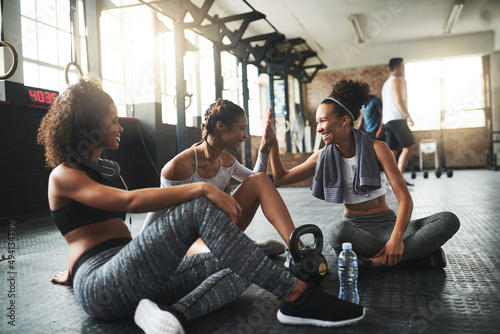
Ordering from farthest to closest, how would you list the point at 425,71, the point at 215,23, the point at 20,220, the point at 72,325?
the point at 425,71, the point at 215,23, the point at 20,220, the point at 72,325

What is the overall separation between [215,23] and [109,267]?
5320 millimetres

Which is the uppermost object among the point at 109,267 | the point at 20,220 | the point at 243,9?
the point at 243,9

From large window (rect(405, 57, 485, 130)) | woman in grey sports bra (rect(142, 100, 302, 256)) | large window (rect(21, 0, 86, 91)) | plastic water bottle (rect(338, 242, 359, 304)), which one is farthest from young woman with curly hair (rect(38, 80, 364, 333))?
large window (rect(405, 57, 485, 130))

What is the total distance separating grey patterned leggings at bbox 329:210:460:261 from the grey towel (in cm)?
16

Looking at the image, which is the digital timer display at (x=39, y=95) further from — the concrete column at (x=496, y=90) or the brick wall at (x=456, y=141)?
the concrete column at (x=496, y=90)

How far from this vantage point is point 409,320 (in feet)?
4.33

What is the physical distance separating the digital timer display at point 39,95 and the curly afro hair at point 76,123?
349 centimetres

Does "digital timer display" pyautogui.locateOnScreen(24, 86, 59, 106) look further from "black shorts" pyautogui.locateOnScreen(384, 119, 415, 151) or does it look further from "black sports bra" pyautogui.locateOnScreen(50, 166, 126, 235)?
"black shorts" pyautogui.locateOnScreen(384, 119, 415, 151)

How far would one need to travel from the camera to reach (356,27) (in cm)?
1027

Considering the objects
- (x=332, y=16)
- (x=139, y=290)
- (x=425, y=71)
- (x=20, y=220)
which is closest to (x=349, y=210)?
(x=139, y=290)

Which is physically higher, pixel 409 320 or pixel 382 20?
pixel 382 20

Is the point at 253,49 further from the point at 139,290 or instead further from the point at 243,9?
the point at 139,290

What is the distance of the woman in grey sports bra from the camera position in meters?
1.85

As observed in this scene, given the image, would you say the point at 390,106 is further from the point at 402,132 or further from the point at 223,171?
the point at 223,171
